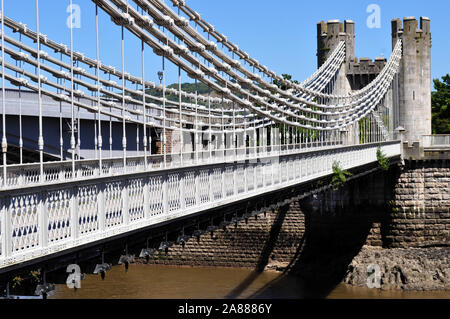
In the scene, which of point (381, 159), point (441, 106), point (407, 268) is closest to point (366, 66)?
point (381, 159)

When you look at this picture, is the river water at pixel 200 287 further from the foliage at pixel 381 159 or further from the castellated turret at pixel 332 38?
the castellated turret at pixel 332 38

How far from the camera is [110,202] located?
15.0 meters

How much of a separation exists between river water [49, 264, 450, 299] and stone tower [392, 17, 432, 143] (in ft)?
40.0

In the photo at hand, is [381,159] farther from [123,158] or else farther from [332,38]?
[123,158]

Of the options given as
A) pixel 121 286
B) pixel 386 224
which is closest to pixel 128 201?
pixel 121 286

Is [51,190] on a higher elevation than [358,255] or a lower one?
higher

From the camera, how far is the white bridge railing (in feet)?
40.8

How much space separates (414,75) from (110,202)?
1457 inches

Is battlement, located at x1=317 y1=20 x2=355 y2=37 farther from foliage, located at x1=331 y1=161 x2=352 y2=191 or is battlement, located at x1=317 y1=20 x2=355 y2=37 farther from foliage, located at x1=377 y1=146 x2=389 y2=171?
foliage, located at x1=331 y1=161 x2=352 y2=191

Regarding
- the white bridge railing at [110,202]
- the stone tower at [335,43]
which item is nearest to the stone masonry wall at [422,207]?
the stone tower at [335,43]

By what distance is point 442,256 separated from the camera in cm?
4050

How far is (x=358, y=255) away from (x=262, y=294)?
6.58 metres
